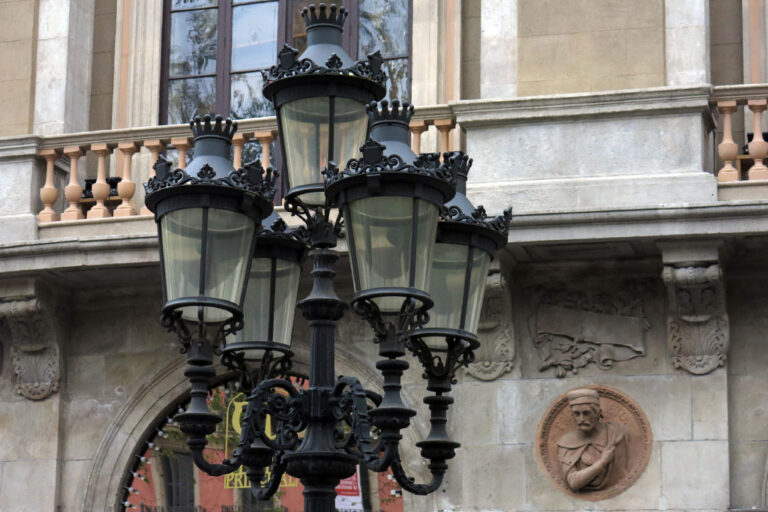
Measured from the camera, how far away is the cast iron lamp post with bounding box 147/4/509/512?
281 inches

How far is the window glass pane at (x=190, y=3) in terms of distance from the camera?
14148 millimetres

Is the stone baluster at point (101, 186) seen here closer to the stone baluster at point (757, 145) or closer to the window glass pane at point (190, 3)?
the window glass pane at point (190, 3)

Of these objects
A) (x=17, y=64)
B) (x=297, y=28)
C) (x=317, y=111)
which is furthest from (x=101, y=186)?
(x=317, y=111)

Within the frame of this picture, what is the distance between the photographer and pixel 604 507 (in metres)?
11.4

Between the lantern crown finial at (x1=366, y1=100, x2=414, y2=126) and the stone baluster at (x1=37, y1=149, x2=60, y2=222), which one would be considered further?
the stone baluster at (x1=37, y1=149, x2=60, y2=222)

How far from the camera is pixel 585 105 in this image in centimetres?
1163

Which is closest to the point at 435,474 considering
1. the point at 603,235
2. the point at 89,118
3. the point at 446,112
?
the point at 603,235

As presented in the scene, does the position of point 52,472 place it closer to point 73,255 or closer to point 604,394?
point 73,255

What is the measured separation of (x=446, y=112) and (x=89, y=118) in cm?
327

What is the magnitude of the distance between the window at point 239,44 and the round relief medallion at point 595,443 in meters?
3.09

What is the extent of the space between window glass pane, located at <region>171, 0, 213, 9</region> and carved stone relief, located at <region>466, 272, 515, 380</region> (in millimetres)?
3827

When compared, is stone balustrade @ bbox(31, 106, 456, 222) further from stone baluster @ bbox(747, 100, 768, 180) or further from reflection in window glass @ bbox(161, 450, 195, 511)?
stone baluster @ bbox(747, 100, 768, 180)

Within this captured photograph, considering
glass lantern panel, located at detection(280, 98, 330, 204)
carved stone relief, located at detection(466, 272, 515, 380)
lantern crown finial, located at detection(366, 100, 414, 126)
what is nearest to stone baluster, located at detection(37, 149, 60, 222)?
carved stone relief, located at detection(466, 272, 515, 380)

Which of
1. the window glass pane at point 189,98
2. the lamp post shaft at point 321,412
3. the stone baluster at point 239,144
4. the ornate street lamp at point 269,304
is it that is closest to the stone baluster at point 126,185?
the stone baluster at point 239,144
